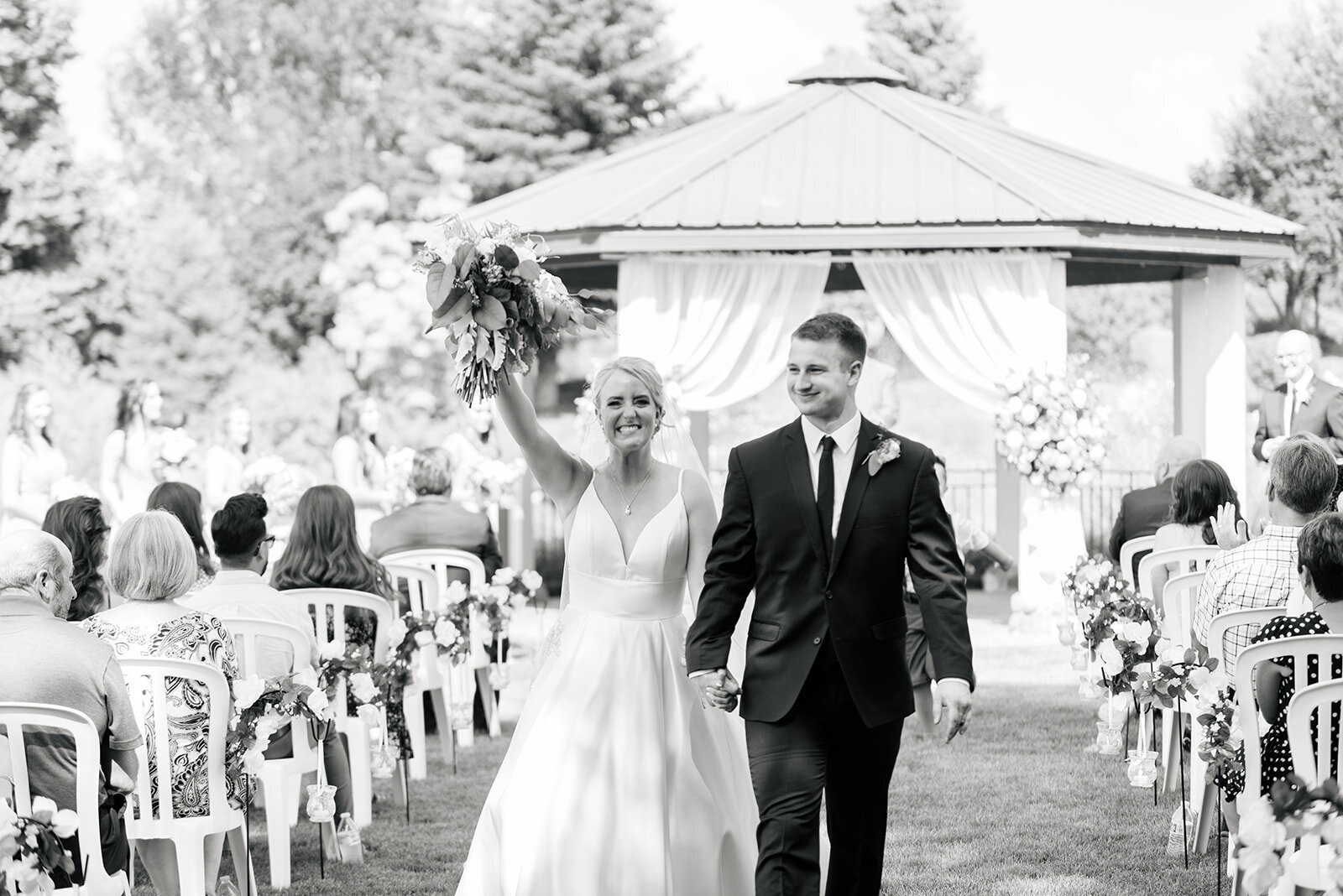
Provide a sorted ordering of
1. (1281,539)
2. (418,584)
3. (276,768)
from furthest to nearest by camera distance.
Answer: (418,584) < (276,768) < (1281,539)

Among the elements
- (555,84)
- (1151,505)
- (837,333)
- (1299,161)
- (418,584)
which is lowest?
(418,584)

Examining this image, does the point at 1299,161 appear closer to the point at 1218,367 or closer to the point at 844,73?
the point at 844,73

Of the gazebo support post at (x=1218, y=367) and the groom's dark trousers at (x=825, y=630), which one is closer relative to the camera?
the groom's dark trousers at (x=825, y=630)

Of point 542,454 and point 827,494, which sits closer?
point 827,494

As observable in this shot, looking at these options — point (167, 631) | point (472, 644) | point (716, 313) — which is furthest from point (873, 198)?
point (167, 631)

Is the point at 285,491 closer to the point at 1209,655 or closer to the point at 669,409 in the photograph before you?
the point at 669,409

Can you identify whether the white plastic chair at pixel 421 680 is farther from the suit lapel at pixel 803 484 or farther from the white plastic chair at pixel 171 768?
the suit lapel at pixel 803 484

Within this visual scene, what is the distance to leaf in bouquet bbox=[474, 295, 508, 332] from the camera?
476 cm

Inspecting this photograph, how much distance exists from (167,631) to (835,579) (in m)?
2.28

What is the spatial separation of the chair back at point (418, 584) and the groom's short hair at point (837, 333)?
4319mm

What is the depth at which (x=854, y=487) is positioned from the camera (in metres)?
4.39

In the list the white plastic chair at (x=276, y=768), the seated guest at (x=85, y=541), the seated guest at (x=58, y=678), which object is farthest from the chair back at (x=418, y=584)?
the seated guest at (x=58, y=678)

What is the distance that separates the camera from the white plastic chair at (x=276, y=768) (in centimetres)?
604

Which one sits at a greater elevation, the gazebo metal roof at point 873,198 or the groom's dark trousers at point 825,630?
the gazebo metal roof at point 873,198
